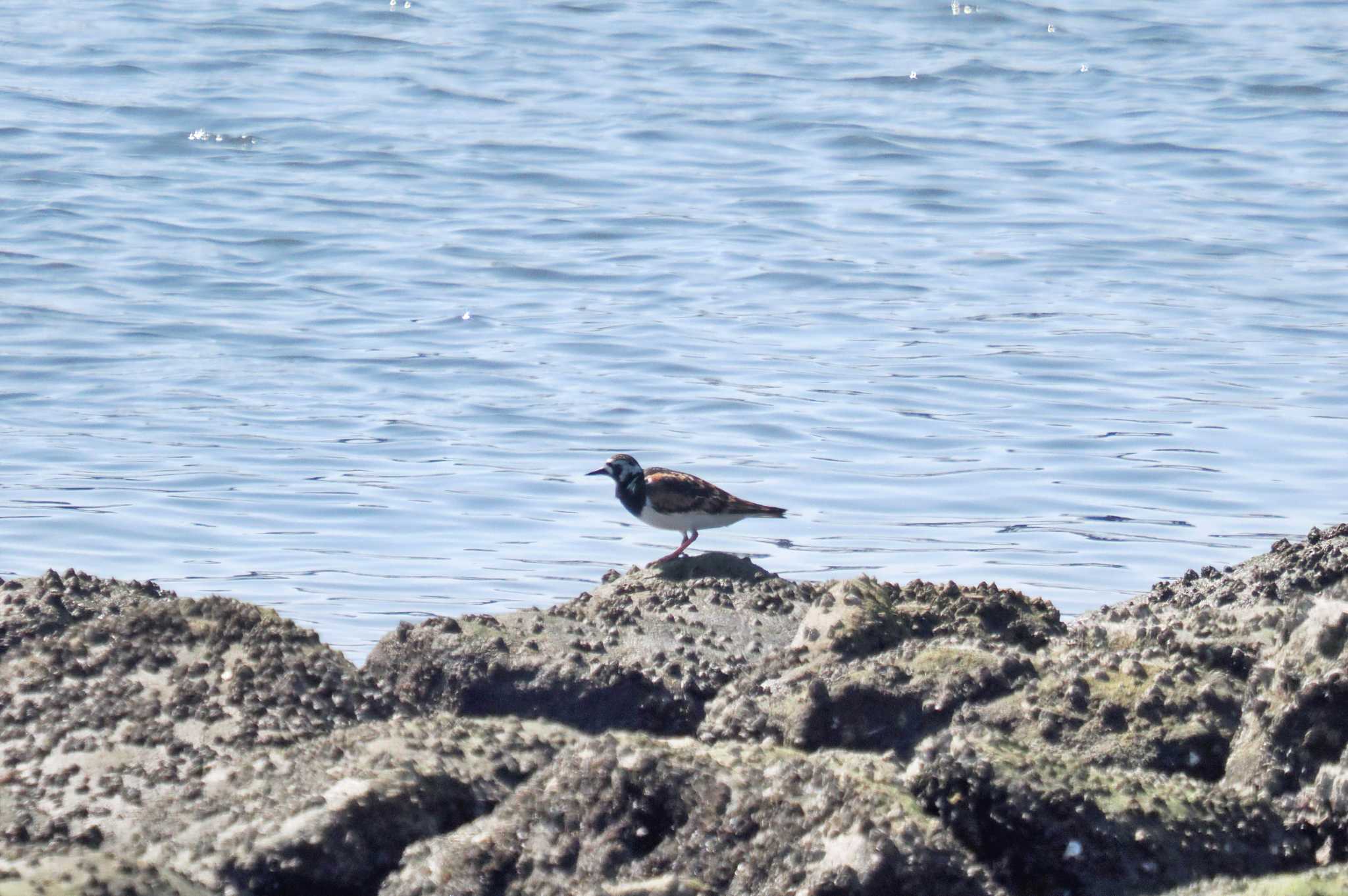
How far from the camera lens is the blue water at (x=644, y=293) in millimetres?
10234

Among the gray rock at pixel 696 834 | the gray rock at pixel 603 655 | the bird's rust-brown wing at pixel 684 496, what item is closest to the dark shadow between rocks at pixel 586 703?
the gray rock at pixel 603 655

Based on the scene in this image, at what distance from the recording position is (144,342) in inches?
544

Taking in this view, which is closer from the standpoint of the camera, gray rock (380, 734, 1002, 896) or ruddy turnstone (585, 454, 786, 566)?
gray rock (380, 734, 1002, 896)

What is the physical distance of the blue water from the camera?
10234 millimetres

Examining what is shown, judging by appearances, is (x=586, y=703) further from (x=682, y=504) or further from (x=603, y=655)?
(x=682, y=504)

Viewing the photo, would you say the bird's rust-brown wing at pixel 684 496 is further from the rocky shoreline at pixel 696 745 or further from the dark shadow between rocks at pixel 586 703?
the dark shadow between rocks at pixel 586 703

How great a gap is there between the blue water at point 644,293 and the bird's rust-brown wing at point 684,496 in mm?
1056

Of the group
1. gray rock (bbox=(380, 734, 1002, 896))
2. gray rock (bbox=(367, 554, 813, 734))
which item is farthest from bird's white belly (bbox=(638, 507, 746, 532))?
gray rock (bbox=(380, 734, 1002, 896))

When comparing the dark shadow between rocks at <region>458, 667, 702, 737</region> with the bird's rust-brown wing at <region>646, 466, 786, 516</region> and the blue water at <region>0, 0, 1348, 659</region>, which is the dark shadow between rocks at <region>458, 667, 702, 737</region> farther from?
the blue water at <region>0, 0, 1348, 659</region>

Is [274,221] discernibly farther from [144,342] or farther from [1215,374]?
[1215,374]

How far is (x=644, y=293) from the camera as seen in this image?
1535cm

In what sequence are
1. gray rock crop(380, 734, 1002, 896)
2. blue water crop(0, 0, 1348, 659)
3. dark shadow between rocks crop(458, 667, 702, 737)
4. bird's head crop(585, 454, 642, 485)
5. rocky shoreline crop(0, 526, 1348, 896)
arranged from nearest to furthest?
1. gray rock crop(380, 734, 1002, 896)
2. rocky shoreline crop(0, 526, 1348, 896)
3. dark shadow between rocks crop(458, 667, 702, 737)
4. bird's head crop(585, 454, 642, 485)
5. blue water crop(0, 0, 1348, 659)

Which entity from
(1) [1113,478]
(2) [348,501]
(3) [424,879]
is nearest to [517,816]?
(3) [424,879]

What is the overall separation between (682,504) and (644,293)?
7.25 m
